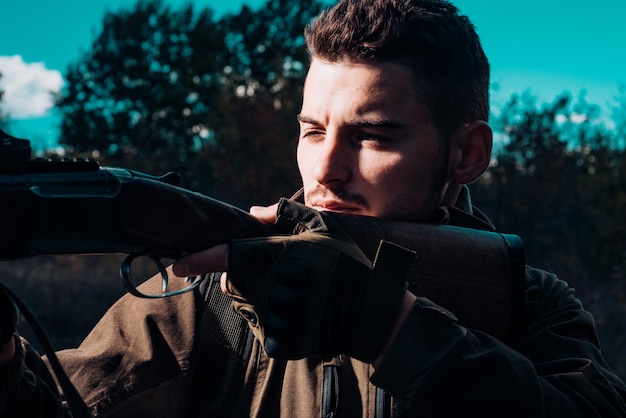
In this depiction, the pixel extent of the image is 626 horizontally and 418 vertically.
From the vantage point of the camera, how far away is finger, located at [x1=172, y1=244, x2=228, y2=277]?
229cm

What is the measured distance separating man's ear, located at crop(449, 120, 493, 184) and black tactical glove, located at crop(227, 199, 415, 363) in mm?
832

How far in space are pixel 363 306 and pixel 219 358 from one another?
0.69 m

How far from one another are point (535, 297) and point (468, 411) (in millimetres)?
719

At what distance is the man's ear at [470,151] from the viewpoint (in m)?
3.02

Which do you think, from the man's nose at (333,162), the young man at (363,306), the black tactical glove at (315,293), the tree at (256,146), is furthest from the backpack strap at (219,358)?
the tree at (256,146)

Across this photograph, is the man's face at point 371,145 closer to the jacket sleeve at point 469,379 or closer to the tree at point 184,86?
the jacket sleeve at point 469,379

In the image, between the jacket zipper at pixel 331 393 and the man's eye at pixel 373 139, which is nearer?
the jacket zipper at pixel 331 393

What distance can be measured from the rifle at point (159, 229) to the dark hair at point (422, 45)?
1.78 ft

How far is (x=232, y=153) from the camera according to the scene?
A: 19.3m

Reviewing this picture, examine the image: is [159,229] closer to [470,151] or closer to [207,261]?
[207,261]

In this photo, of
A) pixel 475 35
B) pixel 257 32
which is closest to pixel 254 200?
pixel 475 35

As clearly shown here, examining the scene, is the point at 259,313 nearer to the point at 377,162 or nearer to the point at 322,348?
the point at 322,348

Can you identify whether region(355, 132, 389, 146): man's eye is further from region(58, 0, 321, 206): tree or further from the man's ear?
region(58, 0, 321, 206): tree

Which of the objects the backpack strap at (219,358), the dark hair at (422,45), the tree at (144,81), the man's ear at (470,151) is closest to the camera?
the backpack strap at (219,358)
